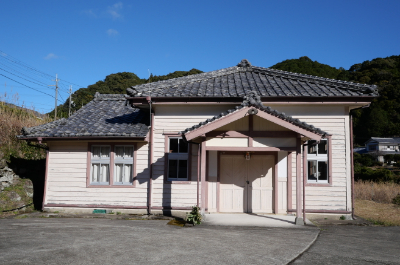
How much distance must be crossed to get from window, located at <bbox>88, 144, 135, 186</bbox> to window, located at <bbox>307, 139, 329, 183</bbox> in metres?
5.68

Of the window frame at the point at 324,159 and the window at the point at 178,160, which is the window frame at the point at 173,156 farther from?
the window frame at the point at 324,159

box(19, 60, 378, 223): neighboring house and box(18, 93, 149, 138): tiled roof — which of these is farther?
box(18, 93, 149, 138): tiled roof

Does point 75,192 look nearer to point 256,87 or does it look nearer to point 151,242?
point 151,242

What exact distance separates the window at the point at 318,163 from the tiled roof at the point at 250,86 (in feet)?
5.55

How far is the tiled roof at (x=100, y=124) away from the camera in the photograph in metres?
10.4

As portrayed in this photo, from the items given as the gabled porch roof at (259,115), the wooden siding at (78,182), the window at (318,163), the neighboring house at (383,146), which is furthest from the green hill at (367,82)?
the gabled porch roof at (259,115)

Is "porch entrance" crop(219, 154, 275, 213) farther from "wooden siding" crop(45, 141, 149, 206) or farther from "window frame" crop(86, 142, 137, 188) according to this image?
"window frame" crop(86, 142, 137, 188)

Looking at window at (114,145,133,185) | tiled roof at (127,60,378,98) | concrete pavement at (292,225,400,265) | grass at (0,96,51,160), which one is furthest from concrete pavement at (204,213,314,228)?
grass at (0,96,51,160)

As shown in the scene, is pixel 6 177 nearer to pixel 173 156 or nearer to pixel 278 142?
pixel 173 156

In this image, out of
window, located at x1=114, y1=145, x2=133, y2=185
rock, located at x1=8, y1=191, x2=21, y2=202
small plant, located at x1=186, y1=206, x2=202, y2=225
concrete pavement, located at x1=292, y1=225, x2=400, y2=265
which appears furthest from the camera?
rock, located at x1=8, y1=191, x2=21, y2=202

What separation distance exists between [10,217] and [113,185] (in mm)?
3197

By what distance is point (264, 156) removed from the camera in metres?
10.5

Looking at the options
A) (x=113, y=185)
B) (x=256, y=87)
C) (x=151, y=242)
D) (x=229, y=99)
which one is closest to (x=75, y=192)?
(x=113, y=185)

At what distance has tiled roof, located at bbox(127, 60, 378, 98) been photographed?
10180 millimetres
